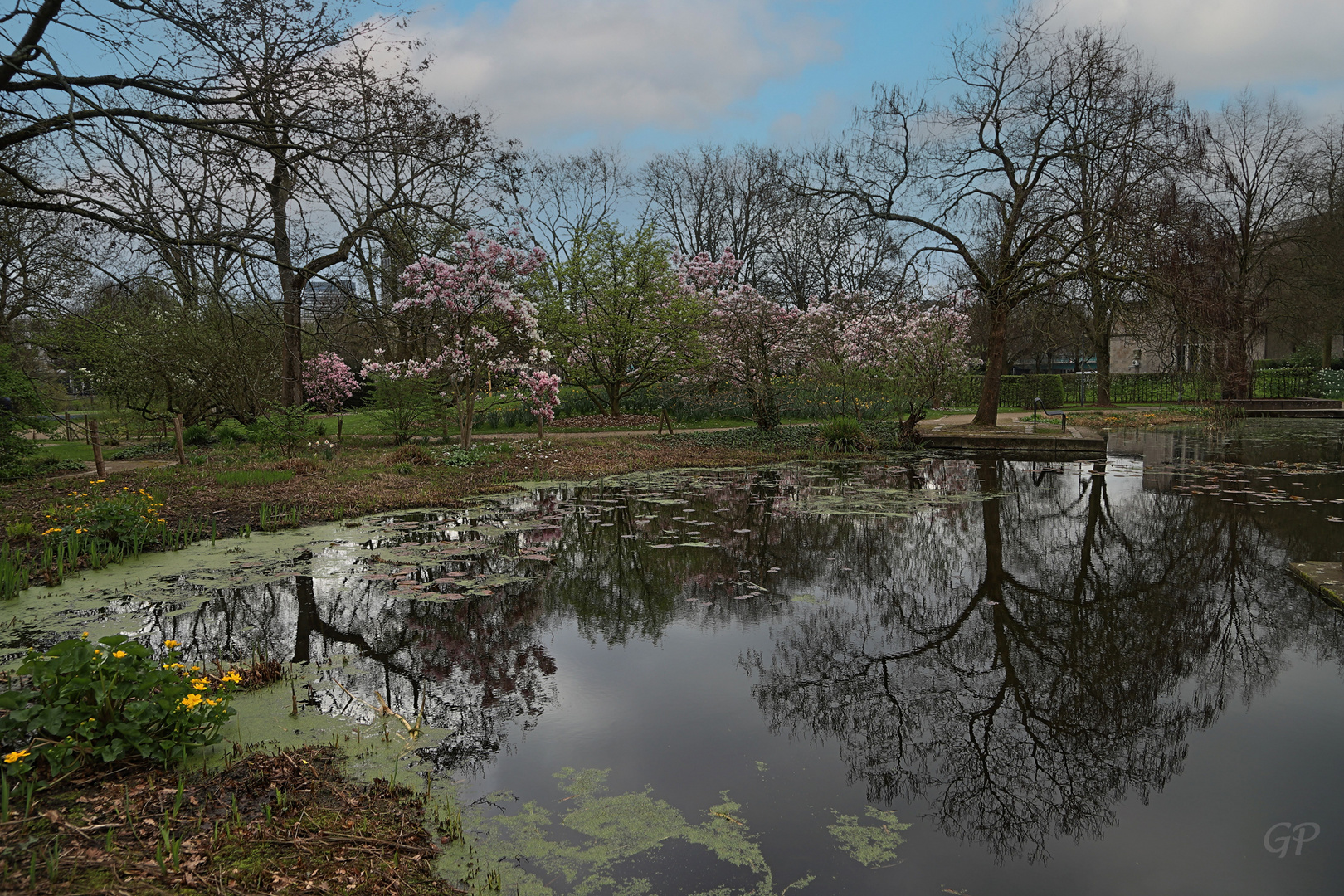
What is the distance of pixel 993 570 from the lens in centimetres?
596

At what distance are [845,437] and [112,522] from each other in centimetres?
1157

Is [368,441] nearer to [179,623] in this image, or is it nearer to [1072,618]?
[179,623]

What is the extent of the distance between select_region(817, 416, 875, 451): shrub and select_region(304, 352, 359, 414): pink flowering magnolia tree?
1166 cm

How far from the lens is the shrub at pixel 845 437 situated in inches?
577

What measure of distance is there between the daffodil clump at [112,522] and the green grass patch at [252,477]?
2.65m

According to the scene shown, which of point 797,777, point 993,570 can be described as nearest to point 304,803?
point 797,777

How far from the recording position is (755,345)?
1606 centimetres

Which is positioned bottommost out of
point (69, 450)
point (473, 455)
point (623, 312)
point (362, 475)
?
point (362, 475)

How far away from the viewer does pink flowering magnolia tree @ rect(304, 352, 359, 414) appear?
18.6m

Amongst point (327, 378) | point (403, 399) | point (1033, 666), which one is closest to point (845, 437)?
point (403, 399)

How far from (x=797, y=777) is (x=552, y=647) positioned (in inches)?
73.8

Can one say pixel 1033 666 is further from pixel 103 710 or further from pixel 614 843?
pixel 103 710

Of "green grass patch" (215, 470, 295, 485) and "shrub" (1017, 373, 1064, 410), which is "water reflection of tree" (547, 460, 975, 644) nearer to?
"green grass patch" (215, 470, 295, 485)

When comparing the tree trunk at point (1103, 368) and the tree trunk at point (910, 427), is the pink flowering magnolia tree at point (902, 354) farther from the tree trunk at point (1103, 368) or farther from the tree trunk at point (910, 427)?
the tree trunk at point (1103, 368)
